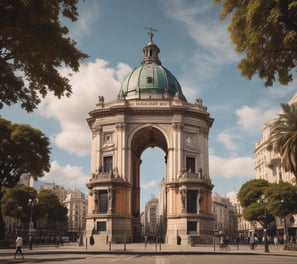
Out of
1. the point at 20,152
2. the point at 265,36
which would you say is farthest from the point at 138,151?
the point at 265,36

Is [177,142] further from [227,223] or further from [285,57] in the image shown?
[227,223]

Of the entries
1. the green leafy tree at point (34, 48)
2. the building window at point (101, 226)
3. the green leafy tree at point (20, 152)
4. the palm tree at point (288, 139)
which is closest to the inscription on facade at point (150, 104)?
the green leafy tree at point (20, 152)

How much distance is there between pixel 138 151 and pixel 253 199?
24875 millimetres

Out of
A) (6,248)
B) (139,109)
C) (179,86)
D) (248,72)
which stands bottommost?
(6,248)

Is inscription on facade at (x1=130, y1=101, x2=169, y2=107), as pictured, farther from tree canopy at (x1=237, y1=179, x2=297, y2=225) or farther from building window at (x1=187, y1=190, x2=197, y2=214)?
tree canopy at (x1=237, y1=179, x2=297, y2=225)

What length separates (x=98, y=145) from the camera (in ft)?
240

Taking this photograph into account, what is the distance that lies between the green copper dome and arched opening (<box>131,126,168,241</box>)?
23.8 ft

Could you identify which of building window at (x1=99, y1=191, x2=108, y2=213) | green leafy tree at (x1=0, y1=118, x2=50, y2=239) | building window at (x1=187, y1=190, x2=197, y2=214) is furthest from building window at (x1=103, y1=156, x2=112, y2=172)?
green leafy tree at (x1=0, y1=118, x2=50, y2=239)

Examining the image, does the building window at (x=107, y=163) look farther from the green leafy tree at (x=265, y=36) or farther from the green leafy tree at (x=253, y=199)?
the green leafy tree at (x=265, y=36)

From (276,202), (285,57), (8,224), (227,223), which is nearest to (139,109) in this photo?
(276,202)

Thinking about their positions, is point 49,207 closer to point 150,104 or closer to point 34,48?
point 150,104

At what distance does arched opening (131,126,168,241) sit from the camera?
7619 centimetres

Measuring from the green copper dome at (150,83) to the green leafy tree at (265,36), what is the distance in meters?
57.2

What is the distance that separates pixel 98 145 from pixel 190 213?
63.7 feet
